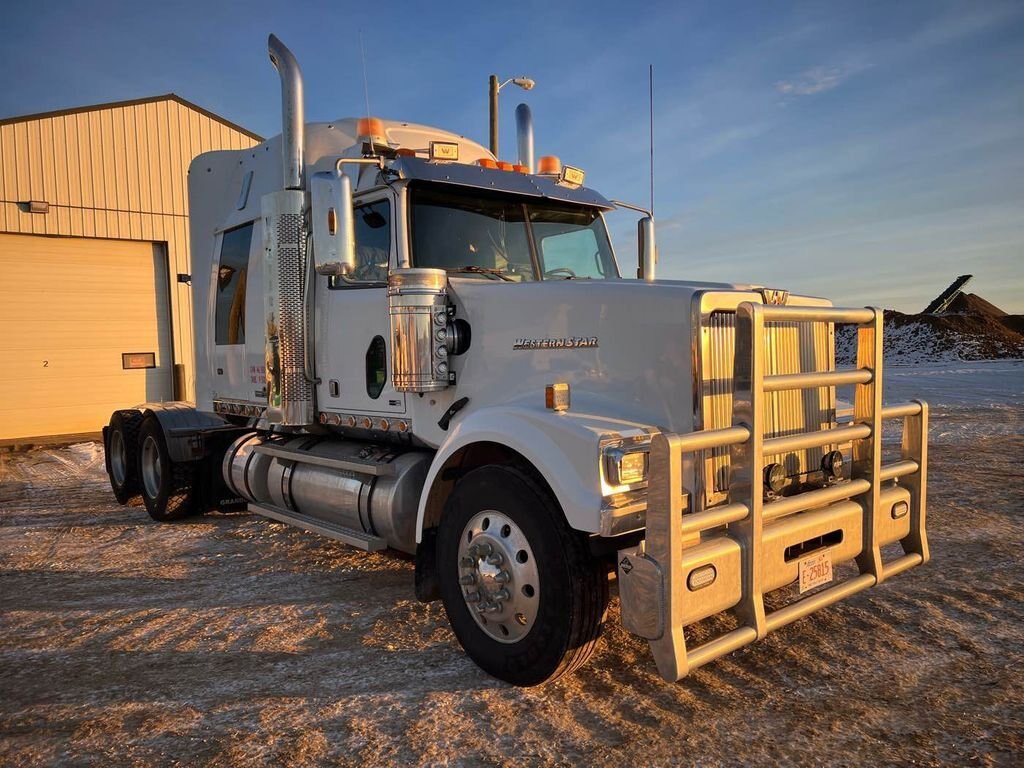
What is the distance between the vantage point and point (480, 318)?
4223 millimetres

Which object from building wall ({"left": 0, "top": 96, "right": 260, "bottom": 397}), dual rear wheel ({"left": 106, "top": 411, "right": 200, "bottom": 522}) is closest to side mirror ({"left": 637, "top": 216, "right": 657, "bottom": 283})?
dual rear wheel ({"left": 106, "top": 411, "right": 200, "bottom": 522})

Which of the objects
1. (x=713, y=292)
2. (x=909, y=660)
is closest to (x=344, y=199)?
(x=713, y=292)

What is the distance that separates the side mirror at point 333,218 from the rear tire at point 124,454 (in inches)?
200

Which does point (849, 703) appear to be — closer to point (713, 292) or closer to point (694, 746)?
point (694, 746)

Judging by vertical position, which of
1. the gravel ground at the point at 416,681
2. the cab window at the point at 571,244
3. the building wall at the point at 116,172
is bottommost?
the gravel ground at the point at 416,681

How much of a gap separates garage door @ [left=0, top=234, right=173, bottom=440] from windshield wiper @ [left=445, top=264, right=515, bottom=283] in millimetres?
12540

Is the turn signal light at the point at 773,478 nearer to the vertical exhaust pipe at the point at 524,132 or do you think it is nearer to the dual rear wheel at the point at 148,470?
the vertical exhaust pipe at the point at 524,132

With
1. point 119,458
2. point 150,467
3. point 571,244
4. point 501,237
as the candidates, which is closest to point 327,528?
point 501,237

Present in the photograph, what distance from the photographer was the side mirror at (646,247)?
18.4ft

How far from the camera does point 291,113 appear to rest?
17.2 ft

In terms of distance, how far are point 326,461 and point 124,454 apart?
13.7 ft

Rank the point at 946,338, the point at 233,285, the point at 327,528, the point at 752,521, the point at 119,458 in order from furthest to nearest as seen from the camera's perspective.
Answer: the point at 946,338, the point at 119,458, the point at 233,285, the point at 327,528, the point at 752,521

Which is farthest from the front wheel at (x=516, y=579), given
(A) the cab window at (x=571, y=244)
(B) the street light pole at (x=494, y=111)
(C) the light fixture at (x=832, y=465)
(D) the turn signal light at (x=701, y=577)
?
(B) the street light pole at (x=494, y=111)

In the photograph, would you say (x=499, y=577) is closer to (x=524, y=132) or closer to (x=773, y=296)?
(x=773, y=296)
